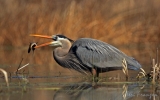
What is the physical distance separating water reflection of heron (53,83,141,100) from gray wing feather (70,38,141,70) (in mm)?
1578

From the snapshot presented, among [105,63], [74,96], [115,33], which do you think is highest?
[115,33]

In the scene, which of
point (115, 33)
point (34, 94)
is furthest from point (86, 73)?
point (115, 33)

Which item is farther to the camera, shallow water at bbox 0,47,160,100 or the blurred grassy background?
the blurred grassy background

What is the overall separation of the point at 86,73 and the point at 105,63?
374 mm

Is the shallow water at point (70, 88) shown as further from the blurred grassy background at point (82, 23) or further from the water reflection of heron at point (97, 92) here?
the blurred grassy background at point (82, 23)

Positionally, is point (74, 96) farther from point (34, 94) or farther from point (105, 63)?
point (105, 63)

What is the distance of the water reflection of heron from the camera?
26.7 feet

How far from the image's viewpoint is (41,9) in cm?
1897

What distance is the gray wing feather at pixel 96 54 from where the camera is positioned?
36.8 ft

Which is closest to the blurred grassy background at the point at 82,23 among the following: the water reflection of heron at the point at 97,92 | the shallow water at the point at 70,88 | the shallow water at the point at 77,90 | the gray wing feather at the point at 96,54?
the shallow water at the point at 70,88

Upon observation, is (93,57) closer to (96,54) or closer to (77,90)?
(96,54)

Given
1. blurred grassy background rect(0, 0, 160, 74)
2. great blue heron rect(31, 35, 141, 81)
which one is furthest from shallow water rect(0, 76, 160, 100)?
blurred grassy background rect(0, 0, 160, 74)

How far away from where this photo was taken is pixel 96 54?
11.3 meters

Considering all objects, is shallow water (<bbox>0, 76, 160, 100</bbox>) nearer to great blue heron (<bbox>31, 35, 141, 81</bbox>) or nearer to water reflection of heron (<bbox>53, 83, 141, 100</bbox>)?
water reflection of heron (<bbox>53, 83, 141, 100</bbox>)
